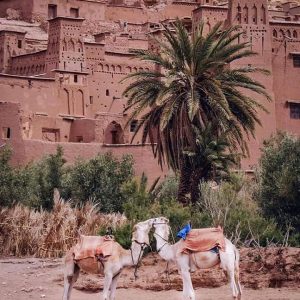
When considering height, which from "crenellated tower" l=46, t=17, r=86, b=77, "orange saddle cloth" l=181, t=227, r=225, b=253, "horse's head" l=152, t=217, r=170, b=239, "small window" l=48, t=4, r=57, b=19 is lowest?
"orange saddle cloth" l=181, t=227, r=225, b=253

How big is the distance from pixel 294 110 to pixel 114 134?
8405mm

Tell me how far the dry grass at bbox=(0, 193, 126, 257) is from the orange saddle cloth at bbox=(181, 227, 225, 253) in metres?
8.65

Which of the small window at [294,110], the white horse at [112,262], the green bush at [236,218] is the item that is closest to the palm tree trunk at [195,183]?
the green bush at [236,218]

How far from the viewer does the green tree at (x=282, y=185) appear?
78.4 ft

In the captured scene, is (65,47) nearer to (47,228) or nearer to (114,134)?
(114,134)

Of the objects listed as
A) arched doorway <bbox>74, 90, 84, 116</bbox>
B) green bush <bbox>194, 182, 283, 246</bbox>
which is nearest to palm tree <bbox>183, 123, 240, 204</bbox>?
green bush <bbox>194, 182, 283, 246</bbox>

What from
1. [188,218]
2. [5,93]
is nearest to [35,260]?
[188,218]

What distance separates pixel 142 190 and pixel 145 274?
7809 mm

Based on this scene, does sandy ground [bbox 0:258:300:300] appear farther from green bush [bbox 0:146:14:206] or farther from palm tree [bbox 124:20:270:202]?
green bush [bbox 0:146:14:206]

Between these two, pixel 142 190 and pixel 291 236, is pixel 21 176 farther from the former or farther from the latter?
pixel 291 236

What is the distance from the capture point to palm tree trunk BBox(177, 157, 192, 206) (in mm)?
28000

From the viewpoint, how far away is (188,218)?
22406 millimetres

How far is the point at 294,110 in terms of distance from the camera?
49.2 meters

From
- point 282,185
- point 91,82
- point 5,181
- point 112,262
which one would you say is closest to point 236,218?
point 282,185
